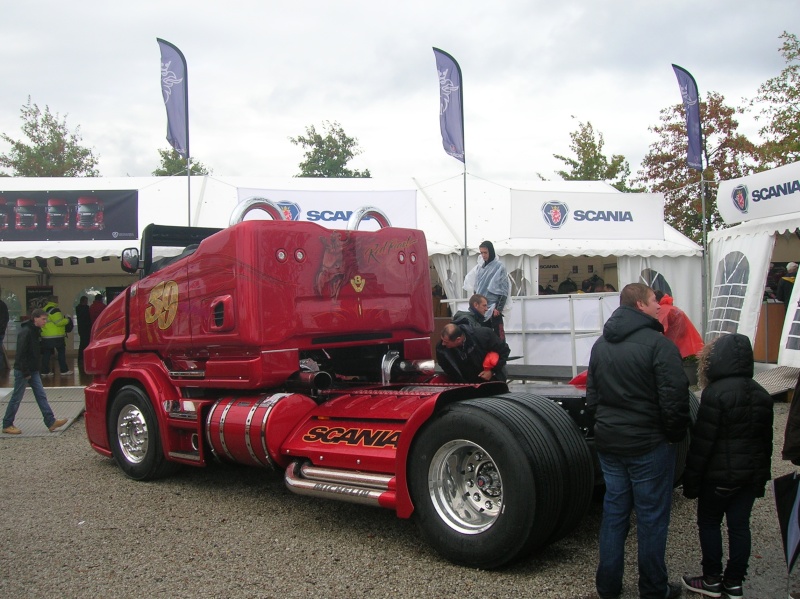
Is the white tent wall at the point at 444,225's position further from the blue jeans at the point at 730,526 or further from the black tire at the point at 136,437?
the blue jeans at the point at 730,526

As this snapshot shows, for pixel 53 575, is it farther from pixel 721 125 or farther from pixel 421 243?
pixel 721 125

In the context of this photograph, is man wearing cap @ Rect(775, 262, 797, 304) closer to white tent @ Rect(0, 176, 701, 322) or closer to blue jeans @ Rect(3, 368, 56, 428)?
white tent @ Rect(0, 176, 701, 322)

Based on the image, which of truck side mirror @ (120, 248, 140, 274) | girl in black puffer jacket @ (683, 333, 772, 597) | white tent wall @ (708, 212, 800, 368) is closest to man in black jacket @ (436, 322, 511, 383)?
girl in black puffer jacket @ (683, 333, 772, 597)

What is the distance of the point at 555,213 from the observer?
43.3 feet

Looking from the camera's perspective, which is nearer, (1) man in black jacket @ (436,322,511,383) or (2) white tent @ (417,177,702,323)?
(1) man in black jacket @ (436,322,511,383)

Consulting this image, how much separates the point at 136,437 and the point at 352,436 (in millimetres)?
2883

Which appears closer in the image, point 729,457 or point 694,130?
point 729,457

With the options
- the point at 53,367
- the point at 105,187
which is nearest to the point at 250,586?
the point at 105,187

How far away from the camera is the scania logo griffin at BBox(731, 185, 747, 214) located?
11.9 metres

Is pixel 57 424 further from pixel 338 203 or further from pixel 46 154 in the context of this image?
pixel 46 154

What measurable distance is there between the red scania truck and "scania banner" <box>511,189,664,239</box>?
6911 millimetres

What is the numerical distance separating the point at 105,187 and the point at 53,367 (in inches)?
216

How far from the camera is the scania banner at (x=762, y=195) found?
35.7ft

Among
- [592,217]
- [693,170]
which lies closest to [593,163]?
[693,170]
